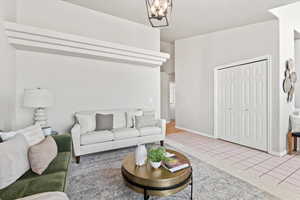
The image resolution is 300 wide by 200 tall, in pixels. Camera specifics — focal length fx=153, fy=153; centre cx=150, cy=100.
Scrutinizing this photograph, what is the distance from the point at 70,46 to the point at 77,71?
2.05 feet

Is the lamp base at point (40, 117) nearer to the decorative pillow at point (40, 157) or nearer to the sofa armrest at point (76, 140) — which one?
the sofa armrest at point (76, 140)

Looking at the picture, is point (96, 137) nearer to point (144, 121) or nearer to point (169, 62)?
point (144, 121)

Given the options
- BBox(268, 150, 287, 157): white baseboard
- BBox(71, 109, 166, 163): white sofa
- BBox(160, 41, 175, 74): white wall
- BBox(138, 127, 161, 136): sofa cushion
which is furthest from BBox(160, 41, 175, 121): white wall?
BBox(268, 150, 287, 157): white baseboard

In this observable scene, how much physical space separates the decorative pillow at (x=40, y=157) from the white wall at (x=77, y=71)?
3.97 feet

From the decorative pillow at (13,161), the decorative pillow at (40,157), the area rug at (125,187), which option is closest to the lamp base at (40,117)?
the area rug at (125,187)

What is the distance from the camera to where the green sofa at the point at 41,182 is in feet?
4.25

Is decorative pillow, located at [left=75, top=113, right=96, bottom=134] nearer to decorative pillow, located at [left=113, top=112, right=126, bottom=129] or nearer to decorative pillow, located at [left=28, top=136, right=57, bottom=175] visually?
decorative pillow, located at [left=113, top=112, right=126, bottom=129]

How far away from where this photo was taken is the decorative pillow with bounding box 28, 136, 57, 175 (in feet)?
5.38

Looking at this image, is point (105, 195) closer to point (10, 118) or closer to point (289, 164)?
point (10, 118)

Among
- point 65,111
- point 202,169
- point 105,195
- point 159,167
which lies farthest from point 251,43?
point 65,111

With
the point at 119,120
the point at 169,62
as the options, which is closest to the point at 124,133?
the point at 119,120

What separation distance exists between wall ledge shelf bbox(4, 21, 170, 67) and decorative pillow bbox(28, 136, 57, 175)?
1.99 metres

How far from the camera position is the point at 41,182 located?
1.44 metres

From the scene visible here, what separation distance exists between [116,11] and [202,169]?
12.5 feet
